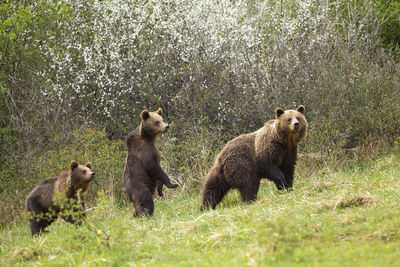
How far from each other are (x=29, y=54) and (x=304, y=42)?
7.01 metres

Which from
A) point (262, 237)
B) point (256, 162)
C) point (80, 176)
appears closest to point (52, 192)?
point (80, 176)

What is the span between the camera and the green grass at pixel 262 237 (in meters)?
4.98

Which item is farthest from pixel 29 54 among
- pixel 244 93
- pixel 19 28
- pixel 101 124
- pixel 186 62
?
pixel 244 93

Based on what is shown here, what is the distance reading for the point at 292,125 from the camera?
848cm

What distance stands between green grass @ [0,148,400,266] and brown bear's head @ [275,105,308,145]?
89 cm

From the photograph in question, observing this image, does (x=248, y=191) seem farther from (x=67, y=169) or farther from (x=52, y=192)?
(x=67, y=169)

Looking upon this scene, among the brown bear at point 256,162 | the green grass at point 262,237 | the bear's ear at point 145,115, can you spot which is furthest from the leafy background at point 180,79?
the green grass at point 262,237

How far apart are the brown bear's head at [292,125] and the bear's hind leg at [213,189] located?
131 centimetres

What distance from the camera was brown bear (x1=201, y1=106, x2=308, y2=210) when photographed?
8.60 metres

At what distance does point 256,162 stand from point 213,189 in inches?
34.3

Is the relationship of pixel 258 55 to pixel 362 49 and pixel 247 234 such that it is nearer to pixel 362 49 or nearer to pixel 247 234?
pixel 362 49

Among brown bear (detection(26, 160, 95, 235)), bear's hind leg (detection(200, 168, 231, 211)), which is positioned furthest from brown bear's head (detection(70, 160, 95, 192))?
bear's hind leg (detection(200, 168, 231, 211))

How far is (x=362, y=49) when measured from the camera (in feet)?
44.0

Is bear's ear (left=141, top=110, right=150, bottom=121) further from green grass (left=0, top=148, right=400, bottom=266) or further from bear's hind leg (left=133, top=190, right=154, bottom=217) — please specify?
green grass (left=0, top=148, right=400, bottom=266)
